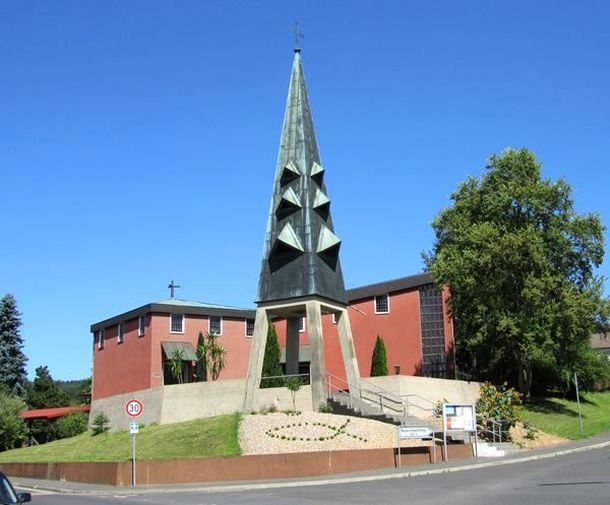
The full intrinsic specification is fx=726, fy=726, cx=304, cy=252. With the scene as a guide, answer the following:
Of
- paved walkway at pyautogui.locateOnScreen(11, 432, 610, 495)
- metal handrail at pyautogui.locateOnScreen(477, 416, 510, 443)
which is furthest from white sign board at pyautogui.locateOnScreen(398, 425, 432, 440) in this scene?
metal handrail at pyautogui.locateOnScreen(477, 416, 510, 443)

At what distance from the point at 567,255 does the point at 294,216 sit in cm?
1640

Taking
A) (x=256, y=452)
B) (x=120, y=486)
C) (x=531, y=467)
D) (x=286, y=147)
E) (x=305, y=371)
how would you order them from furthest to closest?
1. (x=305, y=371)
2. (x=286, y=147)
3. (x=256, y=452)
4. (x=120, y=486)
5. (x=531, y=467)

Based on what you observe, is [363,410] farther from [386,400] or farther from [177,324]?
[177,324]

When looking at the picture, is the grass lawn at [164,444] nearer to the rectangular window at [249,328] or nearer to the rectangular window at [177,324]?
the rectangular window at [177,324]

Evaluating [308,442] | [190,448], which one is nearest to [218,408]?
[190,448]

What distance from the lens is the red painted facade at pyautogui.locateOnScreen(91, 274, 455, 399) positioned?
44938 mm

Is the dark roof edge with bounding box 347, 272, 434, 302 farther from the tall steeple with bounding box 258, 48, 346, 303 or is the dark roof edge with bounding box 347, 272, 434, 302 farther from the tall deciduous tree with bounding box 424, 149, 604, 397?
the tall steeple with bounding box 258, 48, 346, 303

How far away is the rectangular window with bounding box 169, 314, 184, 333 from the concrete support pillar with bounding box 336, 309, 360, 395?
14.5 metres

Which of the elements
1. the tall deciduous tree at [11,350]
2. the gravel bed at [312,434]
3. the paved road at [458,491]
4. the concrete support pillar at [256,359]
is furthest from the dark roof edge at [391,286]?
the tall deciduous tree at [11,350]

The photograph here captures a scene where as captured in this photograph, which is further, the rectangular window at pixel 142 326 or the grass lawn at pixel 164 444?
the rectangular window at pixel 142 326

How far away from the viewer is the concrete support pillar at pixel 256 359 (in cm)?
3338

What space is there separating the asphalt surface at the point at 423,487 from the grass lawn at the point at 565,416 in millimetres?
6914

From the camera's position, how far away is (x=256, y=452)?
90.8 feet

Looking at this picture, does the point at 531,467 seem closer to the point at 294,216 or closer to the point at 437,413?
the point at 437,413
